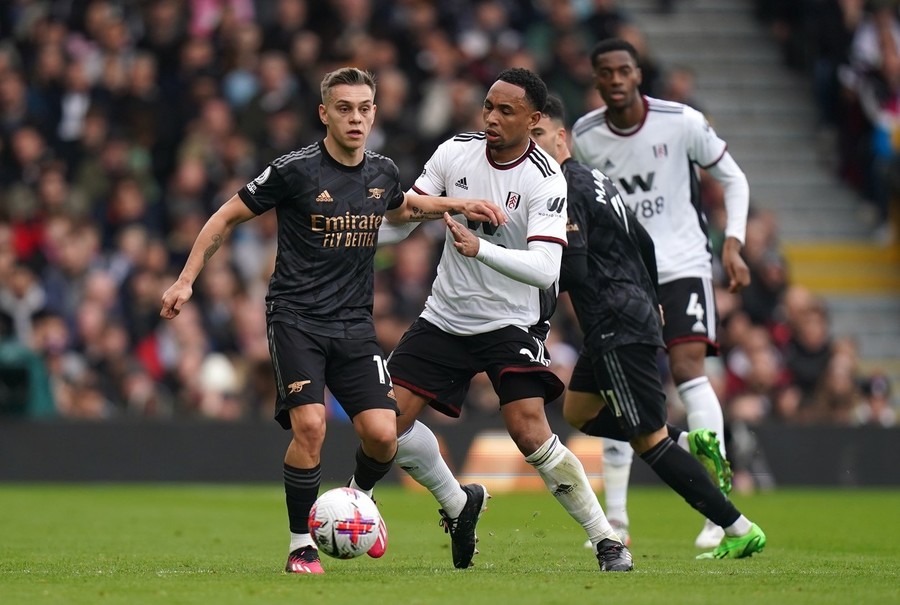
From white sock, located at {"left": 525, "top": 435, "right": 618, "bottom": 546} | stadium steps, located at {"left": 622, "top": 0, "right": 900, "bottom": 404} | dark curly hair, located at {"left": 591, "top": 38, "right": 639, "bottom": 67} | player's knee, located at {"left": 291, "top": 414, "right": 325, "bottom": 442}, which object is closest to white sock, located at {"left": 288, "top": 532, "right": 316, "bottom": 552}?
player's knee, located at {"left": 291, "top": 414, "right": 325, "bottom": 442}

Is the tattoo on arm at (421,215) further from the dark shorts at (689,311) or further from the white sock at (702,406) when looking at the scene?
the white sock at (702,406)

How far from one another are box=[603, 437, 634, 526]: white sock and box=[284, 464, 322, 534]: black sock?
2.65 metres

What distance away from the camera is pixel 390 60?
19062 millimetres

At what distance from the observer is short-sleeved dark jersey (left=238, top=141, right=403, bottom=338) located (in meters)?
8.09

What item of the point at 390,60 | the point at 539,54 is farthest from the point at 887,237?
the point at 390,60

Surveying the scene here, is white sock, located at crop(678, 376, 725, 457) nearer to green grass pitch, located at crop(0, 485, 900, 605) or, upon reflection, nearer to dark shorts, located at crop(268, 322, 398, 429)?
green grass pitch, located at crop(0, 485, 900, 605)

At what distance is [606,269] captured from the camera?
351 inches

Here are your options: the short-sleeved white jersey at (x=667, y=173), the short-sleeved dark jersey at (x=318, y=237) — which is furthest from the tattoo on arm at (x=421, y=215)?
the short-sleeved white jersey at (x=667, y=173)

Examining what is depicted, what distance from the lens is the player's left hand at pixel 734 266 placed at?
9.67 meters

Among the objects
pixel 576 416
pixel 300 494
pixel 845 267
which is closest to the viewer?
pixel 300 494

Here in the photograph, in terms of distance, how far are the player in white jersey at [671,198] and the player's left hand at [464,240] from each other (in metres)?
2.48

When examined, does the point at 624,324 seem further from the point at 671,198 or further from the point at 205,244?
the point at 205,244

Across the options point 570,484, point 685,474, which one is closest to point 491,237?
point 570,484

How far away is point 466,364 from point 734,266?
6.97 ft
